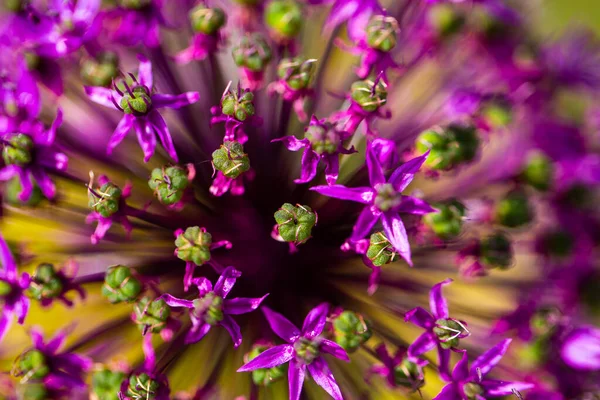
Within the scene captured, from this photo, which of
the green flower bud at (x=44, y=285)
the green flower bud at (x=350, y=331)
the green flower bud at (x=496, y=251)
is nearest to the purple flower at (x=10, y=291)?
the green flower bud at (x=44, y=285)

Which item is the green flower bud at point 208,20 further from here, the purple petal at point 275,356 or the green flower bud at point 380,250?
the purple petal at point 275,356

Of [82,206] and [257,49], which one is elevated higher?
[257,49]

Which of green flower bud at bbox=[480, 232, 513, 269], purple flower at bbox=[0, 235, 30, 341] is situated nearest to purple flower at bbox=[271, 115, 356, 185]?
green flower bud at bbox=[480, 232, 513, 269]

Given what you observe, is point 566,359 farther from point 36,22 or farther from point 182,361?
point 36,22

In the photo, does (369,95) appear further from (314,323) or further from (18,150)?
(18,150)

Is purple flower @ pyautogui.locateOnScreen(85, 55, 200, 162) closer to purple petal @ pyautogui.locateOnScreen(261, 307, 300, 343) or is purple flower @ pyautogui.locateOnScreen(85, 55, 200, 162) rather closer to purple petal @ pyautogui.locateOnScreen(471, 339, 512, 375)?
purple petal @ pyautogui.locateOnScreen(261, 307, 300, 343)

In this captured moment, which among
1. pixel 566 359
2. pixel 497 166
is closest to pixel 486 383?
pixel 566 359

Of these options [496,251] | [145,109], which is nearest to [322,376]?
[496,251]
